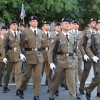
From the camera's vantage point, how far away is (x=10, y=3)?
17.4 metres

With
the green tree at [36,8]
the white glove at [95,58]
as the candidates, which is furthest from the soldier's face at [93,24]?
the green tree at [36,8]

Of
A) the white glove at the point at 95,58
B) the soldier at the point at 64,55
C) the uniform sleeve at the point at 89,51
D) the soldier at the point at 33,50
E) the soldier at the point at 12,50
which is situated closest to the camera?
the soldier at the point at 64,55

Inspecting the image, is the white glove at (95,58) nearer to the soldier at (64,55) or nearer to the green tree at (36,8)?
the soldier at (64,55)

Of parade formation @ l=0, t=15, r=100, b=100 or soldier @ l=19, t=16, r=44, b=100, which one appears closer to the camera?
parade formation @ l=0, t=15, r=100, b=100

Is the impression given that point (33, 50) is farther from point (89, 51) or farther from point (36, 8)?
point (36, 8)

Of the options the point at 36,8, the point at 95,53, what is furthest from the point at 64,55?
the point at 36,8

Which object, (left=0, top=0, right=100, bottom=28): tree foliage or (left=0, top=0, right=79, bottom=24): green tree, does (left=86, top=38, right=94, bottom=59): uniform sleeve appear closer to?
(left=0, top=0, right=100, bottom=28): tree foliage

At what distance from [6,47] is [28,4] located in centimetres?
953

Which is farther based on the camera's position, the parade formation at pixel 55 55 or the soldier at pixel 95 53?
the soldier at pixel 95 53

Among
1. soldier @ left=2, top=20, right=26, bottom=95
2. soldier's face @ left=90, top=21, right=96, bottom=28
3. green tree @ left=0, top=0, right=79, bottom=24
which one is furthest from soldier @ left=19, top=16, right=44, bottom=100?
green tree @ left=0, top=0, right=79, bottom=24

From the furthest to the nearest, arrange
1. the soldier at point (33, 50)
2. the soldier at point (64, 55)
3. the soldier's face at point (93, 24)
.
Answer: the soldier's face at point (93, 24) < the soldier at point (33, 50) < the soldier at point (64, 55)

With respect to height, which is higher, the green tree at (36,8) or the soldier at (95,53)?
the green tree at (36,8)

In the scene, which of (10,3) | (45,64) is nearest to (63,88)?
(45,64)

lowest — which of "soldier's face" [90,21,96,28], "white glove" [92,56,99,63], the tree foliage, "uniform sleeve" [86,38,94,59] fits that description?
"white glove" [92,56,99,63]
